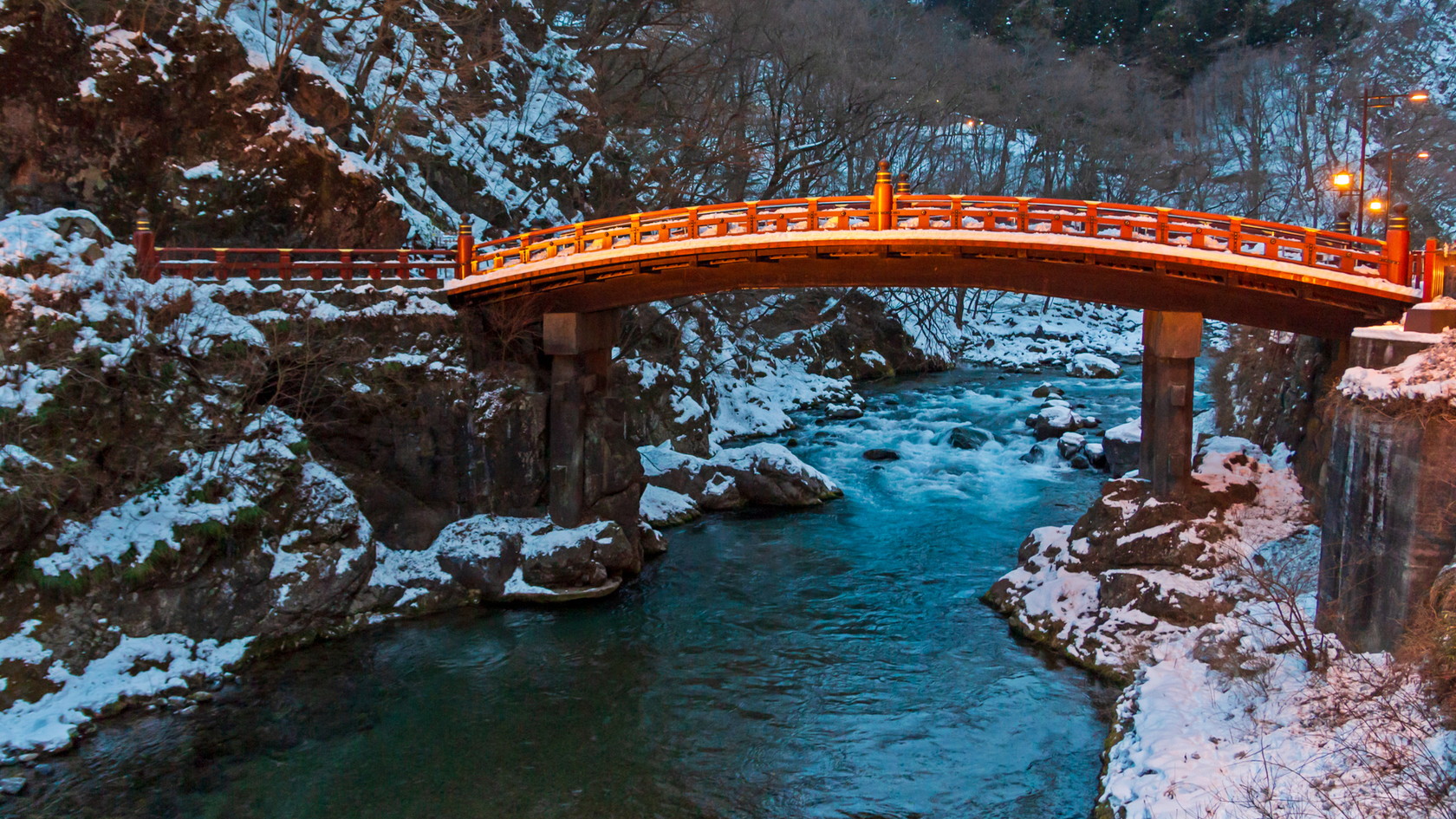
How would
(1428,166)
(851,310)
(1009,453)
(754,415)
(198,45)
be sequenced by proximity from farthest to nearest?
1. (851,310)
2. (1428,166)
3. (754,415)
4. (1009,453)
5. (198,45)

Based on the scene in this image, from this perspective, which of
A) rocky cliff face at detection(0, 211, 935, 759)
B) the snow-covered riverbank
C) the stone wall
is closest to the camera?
the snow-covered riverbank

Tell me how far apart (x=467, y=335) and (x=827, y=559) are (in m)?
9.65

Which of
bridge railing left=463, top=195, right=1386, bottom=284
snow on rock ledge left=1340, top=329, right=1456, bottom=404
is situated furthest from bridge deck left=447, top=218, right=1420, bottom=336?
snow on rock ledge left=1340, top=329, right=1456, bottom=404

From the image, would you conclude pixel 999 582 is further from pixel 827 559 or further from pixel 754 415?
pixel 754 415

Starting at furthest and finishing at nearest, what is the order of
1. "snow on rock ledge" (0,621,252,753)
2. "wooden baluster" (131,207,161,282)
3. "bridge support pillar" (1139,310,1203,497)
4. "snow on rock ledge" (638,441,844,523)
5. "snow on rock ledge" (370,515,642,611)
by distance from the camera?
1. "snow on rock ledge" (638,441,844,523)
2. "snow on rock ledge" (370,515,642,611)
3. "wooden baluster" (131,207,161,282)
4. "bridge support pillar" (1139,310,1203,497)
5. "snow on rock ledge" (0,621,252,753)

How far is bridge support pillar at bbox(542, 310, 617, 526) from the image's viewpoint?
2273cm

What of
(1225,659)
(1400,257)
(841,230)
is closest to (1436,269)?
(1400,257)

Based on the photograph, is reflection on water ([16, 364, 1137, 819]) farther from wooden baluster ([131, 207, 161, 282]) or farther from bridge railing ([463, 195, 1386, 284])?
wooden baluster ([131, 207, 161, 282])

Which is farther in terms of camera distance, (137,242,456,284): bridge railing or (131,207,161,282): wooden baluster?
(137,242,456,284): bridge railing

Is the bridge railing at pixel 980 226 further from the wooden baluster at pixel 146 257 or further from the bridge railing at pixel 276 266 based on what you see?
the wooden baluster at pixel 146 257

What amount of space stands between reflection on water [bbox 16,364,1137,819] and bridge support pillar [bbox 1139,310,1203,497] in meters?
4.21

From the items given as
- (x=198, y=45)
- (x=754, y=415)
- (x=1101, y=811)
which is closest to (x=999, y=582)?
(x=1101, y=811)

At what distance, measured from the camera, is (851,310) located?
5025cm

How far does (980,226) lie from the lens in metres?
19.4
